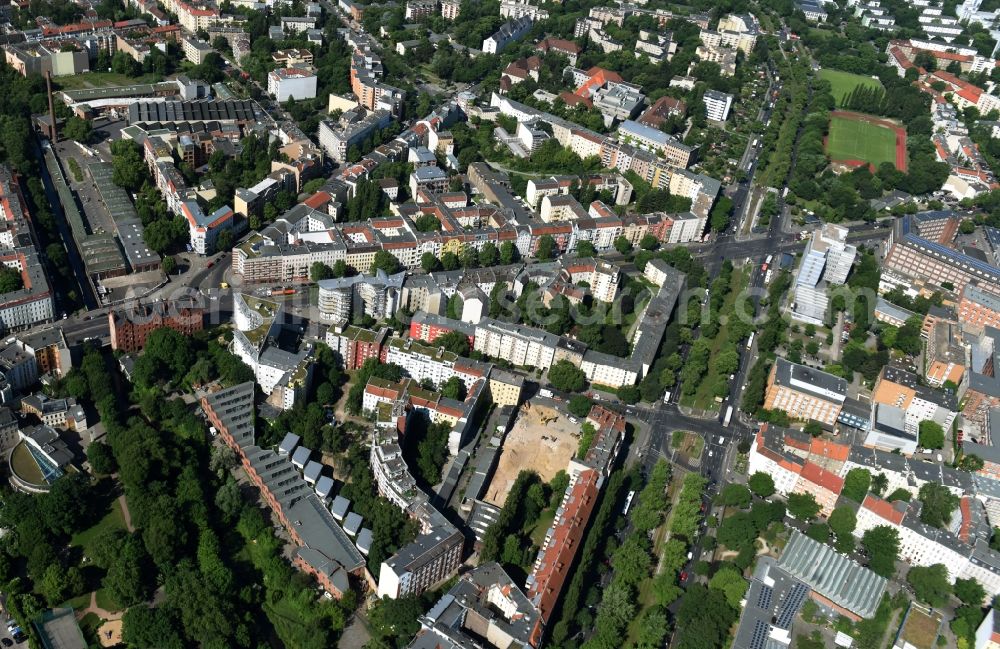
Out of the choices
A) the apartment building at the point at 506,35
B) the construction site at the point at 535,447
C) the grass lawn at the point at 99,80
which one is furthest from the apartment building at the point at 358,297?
the apartment building at the point at 506,35

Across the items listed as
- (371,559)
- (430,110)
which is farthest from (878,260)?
(371,559)

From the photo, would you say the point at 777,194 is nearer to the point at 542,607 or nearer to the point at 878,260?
the point at 878,260

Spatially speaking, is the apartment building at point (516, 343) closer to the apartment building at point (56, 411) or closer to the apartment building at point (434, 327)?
the apartment building at point (434, 327)

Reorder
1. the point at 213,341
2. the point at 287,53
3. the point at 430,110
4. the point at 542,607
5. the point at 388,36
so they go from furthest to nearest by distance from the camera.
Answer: the point at 388,36, the point at 287,53, the point at 430,110, the point at 213,341, the point at 542,607

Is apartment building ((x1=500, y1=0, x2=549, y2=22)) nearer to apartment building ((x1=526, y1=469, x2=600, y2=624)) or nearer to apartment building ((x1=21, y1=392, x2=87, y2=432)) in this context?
apartment building ((x1=526, y1=469, x2=600, y2=624))

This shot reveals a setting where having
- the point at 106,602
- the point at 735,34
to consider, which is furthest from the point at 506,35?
the point at 106,602
